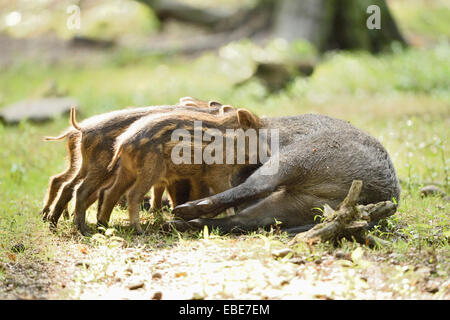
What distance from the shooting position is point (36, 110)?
10.7 meters

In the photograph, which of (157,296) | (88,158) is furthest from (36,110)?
(157,296)

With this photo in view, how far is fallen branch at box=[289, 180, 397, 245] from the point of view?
4.84m

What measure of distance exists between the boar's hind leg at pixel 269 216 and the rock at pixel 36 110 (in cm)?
567

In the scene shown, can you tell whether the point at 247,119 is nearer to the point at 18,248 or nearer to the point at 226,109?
the point at 226,109

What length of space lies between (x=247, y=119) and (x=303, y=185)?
2.87ft

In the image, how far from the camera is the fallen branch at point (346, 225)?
4.84 meters

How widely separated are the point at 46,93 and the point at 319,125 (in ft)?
23.7

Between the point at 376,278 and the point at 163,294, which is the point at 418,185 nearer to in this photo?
the point at 376,278

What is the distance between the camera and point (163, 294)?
165 inches

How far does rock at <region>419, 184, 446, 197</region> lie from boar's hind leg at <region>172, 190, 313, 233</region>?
171cm

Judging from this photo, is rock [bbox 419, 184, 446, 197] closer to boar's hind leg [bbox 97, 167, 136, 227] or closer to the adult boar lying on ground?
the adult boar lying on ground

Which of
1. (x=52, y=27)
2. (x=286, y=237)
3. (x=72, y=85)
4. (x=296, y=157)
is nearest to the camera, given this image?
(x=286, y=237)
